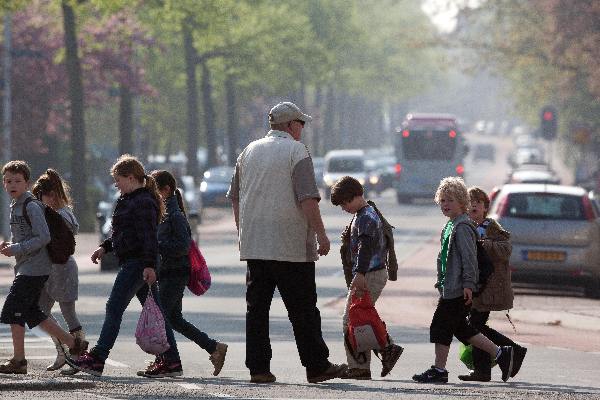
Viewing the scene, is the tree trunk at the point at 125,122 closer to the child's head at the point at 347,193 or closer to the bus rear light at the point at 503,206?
the bus rear light at the point at 503,206

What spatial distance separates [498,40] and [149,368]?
6132 centimetres

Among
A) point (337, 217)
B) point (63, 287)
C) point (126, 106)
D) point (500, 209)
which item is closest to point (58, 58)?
point (126, 106)

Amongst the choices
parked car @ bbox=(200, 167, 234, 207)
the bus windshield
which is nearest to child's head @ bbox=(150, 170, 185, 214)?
parked car @ bbox=(200, 167, 234, 207)

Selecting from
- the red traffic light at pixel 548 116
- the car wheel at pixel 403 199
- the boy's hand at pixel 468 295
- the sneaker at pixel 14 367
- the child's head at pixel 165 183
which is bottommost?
the car wheel at pixel 403 199

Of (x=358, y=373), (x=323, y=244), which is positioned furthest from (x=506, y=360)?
(x=323, y=244)

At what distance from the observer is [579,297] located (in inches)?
1006

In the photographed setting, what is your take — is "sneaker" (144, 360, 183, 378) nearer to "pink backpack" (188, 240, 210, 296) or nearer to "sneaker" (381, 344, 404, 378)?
"pink backpack" (188, 240, 210, 296)

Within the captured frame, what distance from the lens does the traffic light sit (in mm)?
56000

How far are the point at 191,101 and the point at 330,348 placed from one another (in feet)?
170

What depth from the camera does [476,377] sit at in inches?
511

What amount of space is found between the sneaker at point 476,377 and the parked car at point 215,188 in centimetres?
4832

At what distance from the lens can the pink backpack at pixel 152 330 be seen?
12.5 m

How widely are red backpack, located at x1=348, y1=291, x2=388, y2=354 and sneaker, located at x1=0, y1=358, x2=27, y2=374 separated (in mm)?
2302

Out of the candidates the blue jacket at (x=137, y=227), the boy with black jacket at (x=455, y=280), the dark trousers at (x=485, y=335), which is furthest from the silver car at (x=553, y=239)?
the blue jacket at (x=137, y=227)
